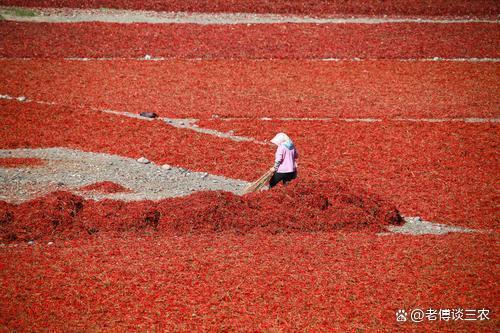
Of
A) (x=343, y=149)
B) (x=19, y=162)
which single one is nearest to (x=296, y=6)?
(x=343, y=149)

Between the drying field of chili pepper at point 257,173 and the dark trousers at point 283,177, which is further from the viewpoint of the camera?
the dark trousers at point 283,177

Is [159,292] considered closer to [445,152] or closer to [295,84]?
[445,152]

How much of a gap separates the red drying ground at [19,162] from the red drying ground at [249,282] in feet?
18.4

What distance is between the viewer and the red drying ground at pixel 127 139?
21078 mm

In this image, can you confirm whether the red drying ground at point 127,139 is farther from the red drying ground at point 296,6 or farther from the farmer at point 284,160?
the red drying ground at point 296,6

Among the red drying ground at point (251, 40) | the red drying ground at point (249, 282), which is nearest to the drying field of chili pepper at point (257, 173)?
the red drying ground at point (249, 282)

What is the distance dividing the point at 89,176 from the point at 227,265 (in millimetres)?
7030

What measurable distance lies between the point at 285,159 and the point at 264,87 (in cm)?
1288

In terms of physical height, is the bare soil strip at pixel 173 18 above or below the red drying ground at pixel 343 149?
above

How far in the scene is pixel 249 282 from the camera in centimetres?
1359

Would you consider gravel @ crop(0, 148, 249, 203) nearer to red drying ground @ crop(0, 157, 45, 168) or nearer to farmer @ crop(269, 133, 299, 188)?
red drying ground @ crop(0, 157, 45, 168)

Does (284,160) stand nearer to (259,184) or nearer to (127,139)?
(259,184)

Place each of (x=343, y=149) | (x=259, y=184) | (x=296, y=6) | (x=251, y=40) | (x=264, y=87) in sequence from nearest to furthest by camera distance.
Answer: (x=259, y=184), (x=343, y=149), (x=264, y=87), (x=251, y=40), (x=296, y=6)

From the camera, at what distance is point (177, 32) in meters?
38.5
